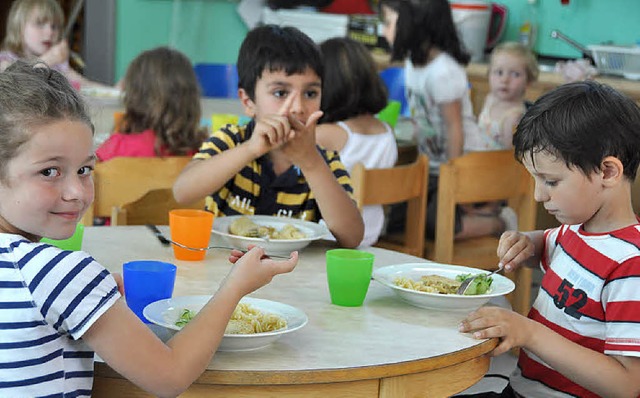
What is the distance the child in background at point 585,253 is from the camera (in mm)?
1460

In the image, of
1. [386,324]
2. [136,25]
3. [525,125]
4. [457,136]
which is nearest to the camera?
[386,324]

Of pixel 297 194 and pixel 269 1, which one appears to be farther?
pixel 269 1

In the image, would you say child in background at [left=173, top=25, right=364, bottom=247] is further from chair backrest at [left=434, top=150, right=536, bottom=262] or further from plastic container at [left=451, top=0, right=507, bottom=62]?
plastic container at [left=451, top=0, right=507, bottom=62]

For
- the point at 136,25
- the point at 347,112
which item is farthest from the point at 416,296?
the point at 136,25

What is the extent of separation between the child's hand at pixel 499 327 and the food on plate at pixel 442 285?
0.31 feet

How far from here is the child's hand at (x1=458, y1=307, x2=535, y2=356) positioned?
1.41 m

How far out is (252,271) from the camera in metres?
1.29

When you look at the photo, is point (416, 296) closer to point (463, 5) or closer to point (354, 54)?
point (354, 54)

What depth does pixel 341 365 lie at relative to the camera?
4.09 ft

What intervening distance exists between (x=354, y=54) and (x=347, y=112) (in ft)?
0.62

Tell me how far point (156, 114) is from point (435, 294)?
1.77 meters

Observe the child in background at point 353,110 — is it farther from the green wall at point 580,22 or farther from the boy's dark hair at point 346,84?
the green wall at point 580,22

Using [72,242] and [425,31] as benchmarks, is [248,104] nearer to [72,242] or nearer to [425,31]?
[72,242]

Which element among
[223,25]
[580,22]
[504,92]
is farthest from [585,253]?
[223,25]
